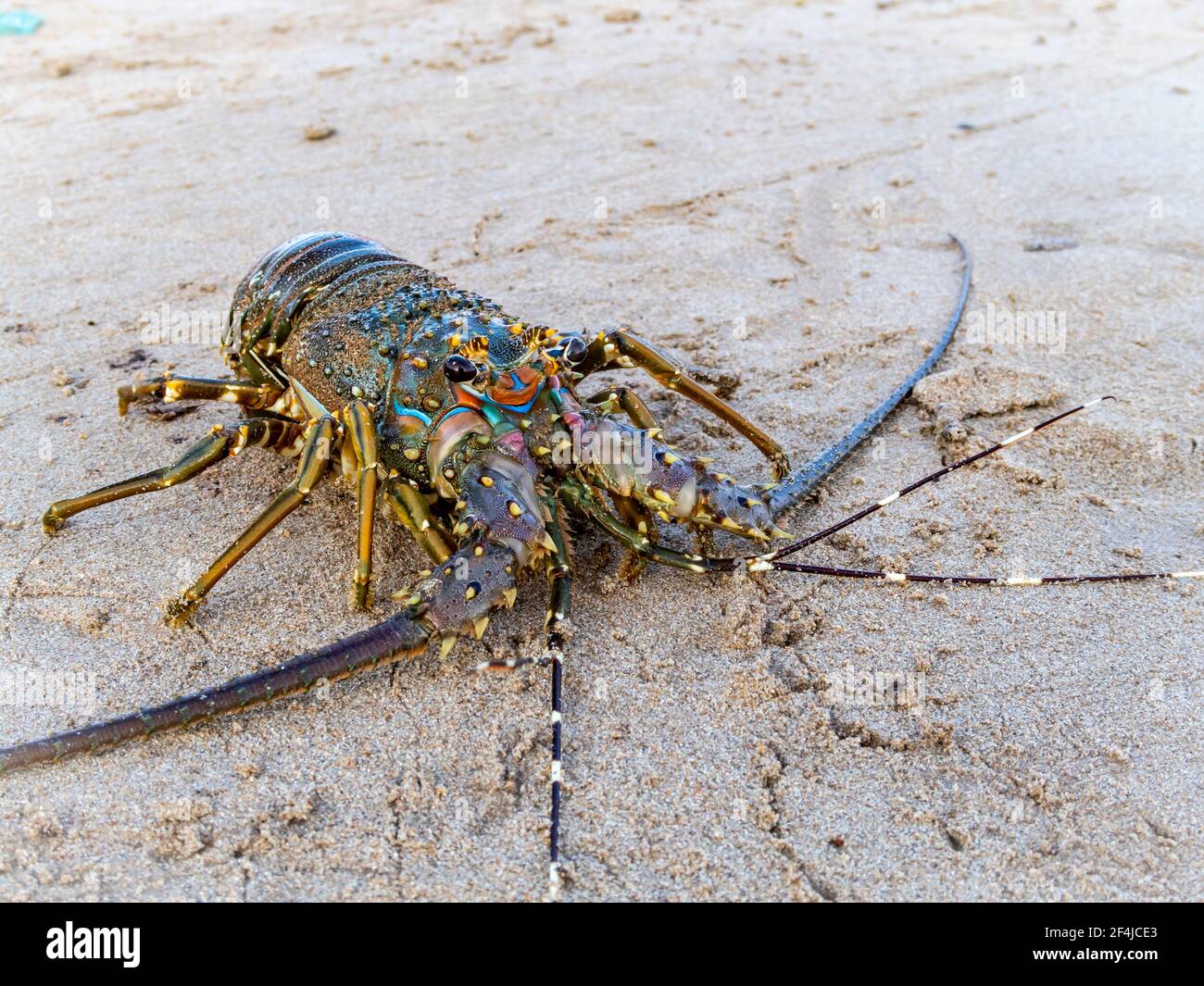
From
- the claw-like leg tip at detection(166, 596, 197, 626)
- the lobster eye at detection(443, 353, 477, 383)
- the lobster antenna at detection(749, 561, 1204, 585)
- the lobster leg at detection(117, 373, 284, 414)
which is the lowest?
the claw-like leg tip at detection(166, 596, 197, 626)

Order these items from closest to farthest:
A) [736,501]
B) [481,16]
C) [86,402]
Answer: [736,501] < [86,402] < [481,16]

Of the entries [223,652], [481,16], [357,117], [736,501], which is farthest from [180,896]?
[481,16]

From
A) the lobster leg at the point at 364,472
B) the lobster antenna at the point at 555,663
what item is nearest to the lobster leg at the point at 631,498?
the lobster antenna at the point at 555,663

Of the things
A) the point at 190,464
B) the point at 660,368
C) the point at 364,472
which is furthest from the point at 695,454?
the point at 190,464

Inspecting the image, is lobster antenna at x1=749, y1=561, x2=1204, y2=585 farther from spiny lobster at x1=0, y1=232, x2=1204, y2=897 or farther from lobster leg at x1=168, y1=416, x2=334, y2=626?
lobster leg at x1=168, y1=416, x2=334, y2=626

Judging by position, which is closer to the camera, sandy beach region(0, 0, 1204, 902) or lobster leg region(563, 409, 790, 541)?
sandy beach region(0, 0, 1204, 902)

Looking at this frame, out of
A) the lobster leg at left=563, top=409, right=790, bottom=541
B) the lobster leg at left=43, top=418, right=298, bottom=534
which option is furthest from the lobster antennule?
the lobster leg at left=43, top=418, right=298, bottom=534

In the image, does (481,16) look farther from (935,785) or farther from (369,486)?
(935,785)
